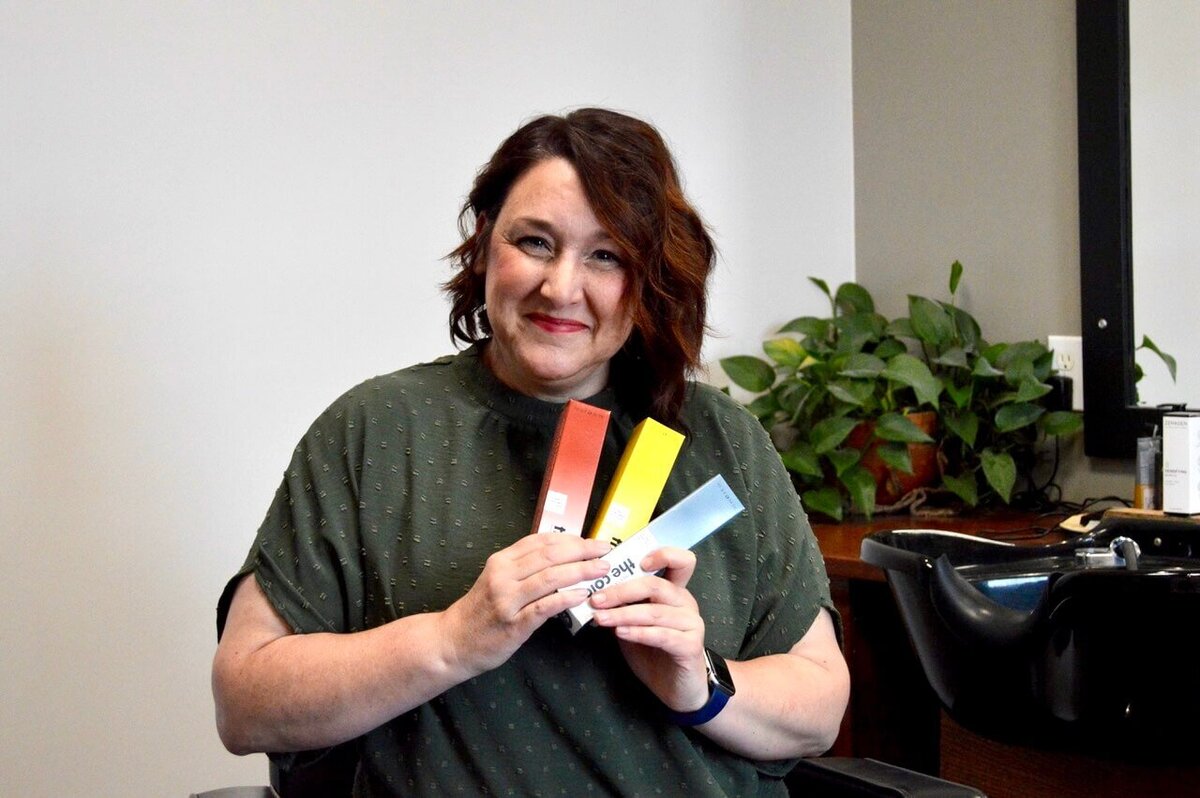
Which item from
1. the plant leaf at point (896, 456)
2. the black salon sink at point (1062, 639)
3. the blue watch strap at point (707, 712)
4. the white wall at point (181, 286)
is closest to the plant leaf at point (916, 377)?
the plant leaf at point (896, 456)

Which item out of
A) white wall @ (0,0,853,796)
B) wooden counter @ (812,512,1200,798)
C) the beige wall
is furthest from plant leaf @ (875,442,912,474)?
white wall @ (0,0,853,796)

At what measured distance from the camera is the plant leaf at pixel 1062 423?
2.41m

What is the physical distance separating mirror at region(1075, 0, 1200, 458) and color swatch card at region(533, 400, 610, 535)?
144 centimetres

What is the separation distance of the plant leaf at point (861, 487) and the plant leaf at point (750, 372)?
275 mm

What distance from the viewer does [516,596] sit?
1175mm

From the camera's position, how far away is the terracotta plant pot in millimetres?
2545

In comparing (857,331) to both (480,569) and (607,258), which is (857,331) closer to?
(607,258)

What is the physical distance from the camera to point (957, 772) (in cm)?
197

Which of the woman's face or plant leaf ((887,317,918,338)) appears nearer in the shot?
the woman's face

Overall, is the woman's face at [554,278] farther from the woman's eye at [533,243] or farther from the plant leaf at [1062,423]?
the plant leaf at [1062,423]

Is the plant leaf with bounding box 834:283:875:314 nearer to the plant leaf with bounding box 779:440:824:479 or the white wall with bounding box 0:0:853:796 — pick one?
the plant leaf with bounding box 779:440:824:479

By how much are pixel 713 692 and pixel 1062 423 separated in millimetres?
1373

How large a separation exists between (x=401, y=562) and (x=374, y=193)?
1.05 meters

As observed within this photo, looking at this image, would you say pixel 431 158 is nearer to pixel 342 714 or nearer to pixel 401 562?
pixel 401 562
